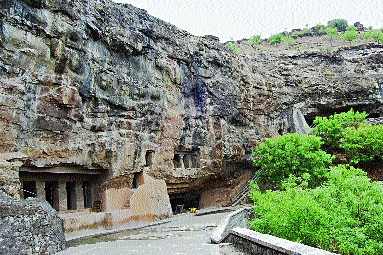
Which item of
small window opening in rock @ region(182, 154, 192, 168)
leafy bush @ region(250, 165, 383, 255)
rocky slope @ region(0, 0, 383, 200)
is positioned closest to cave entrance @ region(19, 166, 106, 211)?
rocky slope @ region(0, 0, 383, 200)

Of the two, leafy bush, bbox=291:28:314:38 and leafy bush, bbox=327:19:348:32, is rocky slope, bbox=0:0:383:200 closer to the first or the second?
leafy bush, bbox=291:28:314:38

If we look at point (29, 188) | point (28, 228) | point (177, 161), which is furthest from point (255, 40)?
point (28, 228)

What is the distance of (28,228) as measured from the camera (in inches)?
474

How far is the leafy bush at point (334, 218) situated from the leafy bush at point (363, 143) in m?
16.5

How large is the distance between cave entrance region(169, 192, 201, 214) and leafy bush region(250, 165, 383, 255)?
17062mm

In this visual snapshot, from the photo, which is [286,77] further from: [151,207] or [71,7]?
[71,7]

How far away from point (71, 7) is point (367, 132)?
22535 millimetres

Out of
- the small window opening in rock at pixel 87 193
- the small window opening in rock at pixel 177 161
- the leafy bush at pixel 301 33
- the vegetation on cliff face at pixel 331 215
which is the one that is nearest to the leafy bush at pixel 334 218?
the vegetation on cliff face at pixel 331 215

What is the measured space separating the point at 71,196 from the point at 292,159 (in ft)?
47.8

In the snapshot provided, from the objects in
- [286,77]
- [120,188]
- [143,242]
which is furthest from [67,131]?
[286,77]

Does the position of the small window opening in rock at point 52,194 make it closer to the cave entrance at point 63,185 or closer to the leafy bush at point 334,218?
the cave entrance at point 63,185

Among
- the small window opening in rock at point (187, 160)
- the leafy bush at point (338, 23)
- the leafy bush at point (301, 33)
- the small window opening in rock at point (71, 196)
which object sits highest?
the leafy bush at point (338, 23)

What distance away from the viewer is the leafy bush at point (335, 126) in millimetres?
31656

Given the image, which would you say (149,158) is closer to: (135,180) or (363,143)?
(135,180)
